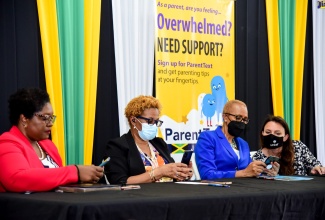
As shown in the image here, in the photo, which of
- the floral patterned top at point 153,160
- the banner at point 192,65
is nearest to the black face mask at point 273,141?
the floral patterned top at point 153,160

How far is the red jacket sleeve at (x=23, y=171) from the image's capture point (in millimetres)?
2703

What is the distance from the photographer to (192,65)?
19.3ft

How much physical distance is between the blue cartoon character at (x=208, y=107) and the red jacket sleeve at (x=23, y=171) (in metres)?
3.09

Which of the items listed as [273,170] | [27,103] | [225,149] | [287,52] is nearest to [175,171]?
[273,170]

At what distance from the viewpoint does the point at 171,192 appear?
2.72m

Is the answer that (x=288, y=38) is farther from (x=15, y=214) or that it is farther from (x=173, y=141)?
(x=15, y=214)

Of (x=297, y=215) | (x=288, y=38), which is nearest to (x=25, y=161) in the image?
(x=297, y=215)

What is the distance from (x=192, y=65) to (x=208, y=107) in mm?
444

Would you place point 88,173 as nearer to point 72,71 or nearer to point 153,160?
point 153,160

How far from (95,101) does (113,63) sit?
434 mm

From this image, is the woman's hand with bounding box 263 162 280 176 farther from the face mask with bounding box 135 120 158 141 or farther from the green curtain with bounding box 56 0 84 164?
the green curtain with bounding box 56 0 84 164

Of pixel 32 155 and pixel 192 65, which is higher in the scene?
pixel 192 65

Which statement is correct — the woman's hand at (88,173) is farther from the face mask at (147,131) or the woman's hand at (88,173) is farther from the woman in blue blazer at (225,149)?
the woman in blue blazer at (225,149)

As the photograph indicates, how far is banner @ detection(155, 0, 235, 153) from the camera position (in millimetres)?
5629
